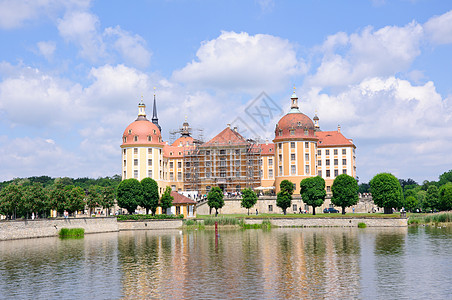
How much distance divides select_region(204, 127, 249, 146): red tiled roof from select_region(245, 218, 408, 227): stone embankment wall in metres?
35.1

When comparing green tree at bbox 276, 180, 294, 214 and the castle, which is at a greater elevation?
the castle

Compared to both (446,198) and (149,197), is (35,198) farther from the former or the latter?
(446,198)

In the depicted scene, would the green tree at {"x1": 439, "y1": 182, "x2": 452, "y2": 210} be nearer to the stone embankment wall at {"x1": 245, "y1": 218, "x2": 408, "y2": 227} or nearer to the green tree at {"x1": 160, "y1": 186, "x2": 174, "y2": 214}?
the stone embankment wall at {"x1": 245, "y1": 218, "x2": 408, "y2": 227}

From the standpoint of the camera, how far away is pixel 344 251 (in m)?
44.2

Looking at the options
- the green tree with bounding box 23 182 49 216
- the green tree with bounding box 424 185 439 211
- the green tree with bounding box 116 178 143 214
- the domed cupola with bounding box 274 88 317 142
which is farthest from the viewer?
the green tree with bounding box 424 185 439 211

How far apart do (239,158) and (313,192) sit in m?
27.6

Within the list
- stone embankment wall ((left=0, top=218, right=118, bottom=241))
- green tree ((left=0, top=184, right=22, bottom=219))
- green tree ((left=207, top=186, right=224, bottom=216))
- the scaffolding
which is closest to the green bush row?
stone embankment wall ((left=0, top=218, right=118, bottom=241))

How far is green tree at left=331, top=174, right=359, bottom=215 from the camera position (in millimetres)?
85938

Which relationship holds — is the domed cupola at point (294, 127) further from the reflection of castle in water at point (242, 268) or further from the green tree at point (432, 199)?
the reflection of castle in water at point (242, 268)

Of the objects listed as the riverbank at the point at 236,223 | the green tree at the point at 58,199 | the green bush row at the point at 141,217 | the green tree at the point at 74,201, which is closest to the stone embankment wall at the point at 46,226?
the riverbank at the point at 236,223

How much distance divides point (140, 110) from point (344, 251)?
74.4m

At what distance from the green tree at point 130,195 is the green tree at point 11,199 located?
2611cm

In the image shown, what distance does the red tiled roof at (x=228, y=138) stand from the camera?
11269 cm

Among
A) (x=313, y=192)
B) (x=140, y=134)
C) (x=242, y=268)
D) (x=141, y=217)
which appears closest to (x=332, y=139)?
(x=313, y=192)
